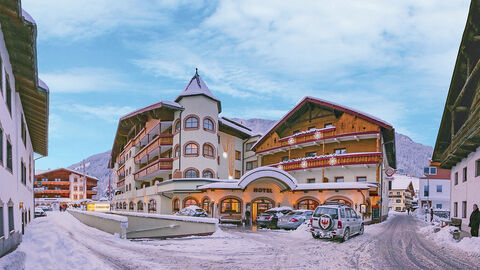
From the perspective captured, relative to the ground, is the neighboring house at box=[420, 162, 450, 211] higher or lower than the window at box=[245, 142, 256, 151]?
lower

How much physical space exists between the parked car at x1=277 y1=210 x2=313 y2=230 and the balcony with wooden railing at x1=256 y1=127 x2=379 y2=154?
1231 centimetres

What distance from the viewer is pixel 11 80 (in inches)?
512

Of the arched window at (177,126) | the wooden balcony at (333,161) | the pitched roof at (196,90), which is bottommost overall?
the wooden balcony at (333,161)

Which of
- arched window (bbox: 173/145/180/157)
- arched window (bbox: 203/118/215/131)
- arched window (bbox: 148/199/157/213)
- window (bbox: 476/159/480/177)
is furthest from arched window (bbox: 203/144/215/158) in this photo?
window (bbox: 476/159/480/177)

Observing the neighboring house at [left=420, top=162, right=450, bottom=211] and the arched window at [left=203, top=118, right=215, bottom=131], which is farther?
the neighboring house at [left=420, top=162, right=450, bottom=211]

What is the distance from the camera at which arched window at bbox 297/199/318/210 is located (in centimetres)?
3225

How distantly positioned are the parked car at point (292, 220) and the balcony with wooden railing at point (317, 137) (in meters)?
12.3

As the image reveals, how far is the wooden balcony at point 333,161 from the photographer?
1271 inches

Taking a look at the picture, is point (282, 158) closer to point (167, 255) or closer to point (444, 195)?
point (167, 255)

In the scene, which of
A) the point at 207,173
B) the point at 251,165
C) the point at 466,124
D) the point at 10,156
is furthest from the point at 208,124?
the point at 10,156

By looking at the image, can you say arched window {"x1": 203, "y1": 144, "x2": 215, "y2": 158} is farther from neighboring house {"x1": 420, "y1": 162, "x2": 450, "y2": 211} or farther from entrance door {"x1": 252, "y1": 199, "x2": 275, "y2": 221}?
neighboring house {"x1": 420, "y1": 162, "x2": 450, "y2": 211}

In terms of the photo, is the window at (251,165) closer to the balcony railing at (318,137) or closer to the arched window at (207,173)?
the balcony railing at (318,137)

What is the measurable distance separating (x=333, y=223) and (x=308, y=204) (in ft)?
49.2

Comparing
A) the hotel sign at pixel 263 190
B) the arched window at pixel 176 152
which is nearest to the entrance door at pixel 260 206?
the hotel sign at pixel 263 190
